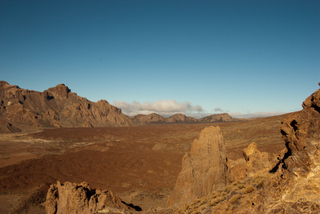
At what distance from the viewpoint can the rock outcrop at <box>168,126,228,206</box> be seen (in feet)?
48.2

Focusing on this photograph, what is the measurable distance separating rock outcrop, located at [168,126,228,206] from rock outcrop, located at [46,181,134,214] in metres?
4.46

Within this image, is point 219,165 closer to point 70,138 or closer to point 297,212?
point 297,212

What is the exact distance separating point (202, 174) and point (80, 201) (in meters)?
9.06

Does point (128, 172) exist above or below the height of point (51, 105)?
below

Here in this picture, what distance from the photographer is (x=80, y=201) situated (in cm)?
1362

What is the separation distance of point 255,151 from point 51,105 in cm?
16592

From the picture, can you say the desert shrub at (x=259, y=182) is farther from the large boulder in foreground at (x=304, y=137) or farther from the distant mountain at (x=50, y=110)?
the distant mountain at (x=50, y=110)

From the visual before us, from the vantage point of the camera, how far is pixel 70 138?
297 feet

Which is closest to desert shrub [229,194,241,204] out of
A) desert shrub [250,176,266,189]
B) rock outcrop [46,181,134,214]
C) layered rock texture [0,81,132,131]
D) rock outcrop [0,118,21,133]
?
desert shrub [250,176,266,189]

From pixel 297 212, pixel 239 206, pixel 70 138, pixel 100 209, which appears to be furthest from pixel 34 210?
pixel 70 138

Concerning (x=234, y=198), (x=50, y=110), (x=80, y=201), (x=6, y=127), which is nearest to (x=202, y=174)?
(x=234, y=198)

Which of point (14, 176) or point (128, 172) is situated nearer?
point (14, 176)

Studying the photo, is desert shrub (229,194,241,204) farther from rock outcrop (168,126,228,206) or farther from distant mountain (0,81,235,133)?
distant mountain (0,81,235,133)

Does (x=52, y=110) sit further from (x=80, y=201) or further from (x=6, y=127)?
(x=80, y=201)
